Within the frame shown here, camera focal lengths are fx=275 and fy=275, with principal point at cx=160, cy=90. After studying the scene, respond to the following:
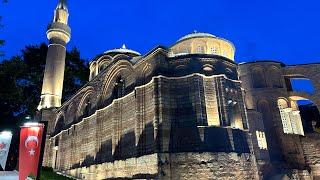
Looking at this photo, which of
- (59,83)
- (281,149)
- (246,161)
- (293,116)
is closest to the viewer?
(246,161)

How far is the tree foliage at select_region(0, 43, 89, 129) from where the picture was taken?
43.1ft

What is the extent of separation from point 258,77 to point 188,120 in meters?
10.0

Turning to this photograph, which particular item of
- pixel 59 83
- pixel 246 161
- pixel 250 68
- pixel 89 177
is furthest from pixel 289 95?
pixel 59 83

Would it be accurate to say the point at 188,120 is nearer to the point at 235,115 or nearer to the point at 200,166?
the point at 200,166

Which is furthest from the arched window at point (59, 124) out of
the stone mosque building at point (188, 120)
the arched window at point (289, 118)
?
the arched window at point (289, 118)

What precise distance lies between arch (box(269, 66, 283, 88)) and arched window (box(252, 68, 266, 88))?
0.57 metres

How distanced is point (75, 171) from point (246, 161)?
461 inches

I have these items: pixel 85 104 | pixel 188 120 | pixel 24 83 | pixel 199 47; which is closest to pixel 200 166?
pixel 188 120

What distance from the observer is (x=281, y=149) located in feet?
58.4

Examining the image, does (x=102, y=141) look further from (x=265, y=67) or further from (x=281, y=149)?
(x=265, y=67)

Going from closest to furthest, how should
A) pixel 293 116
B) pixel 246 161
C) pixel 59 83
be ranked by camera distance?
pixel 246 161, pixel 293 116, pixel 59 83

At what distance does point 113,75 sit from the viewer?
675 inches

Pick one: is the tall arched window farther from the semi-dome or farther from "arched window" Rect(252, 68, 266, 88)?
the semi-dome

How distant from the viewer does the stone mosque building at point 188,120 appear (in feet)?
39.9
